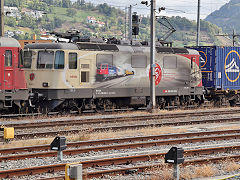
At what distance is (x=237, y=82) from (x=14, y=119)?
57.0 ft

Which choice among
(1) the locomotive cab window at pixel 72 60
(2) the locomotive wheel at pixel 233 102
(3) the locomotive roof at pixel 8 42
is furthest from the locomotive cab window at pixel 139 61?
(2) the locomotive wheel at pixel 233 102

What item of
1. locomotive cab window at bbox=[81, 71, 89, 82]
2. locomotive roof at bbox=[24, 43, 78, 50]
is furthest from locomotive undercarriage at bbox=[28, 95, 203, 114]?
locomotive roof at bbox=[24, 43, 78, 50]

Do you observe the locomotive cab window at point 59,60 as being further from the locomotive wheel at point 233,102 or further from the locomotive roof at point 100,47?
the locomotive wheel at point 233,102

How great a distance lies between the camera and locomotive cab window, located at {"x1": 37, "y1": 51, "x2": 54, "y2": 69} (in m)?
24.2

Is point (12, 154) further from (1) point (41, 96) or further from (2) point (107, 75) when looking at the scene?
(2) point (107, 75)

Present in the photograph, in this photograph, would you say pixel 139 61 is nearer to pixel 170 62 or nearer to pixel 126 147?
pixel 170 62

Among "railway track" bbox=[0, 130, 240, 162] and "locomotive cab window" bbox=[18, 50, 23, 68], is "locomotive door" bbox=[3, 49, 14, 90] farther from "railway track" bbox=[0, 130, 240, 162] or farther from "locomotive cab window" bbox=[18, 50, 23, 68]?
"railway track" bbox=[0, 130, 240, 162]

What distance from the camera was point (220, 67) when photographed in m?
32.1

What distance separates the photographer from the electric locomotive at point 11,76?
21875 millimetres

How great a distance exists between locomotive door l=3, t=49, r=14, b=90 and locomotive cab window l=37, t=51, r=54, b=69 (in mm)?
2365

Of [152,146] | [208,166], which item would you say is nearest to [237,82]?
[152,146]

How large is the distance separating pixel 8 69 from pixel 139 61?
8.44 metres

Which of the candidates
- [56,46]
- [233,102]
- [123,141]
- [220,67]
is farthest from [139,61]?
[123,141]

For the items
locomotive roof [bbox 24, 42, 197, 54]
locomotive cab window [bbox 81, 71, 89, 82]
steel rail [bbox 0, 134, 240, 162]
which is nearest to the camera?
steel rail [bbox 0, 134, 240, 162]
